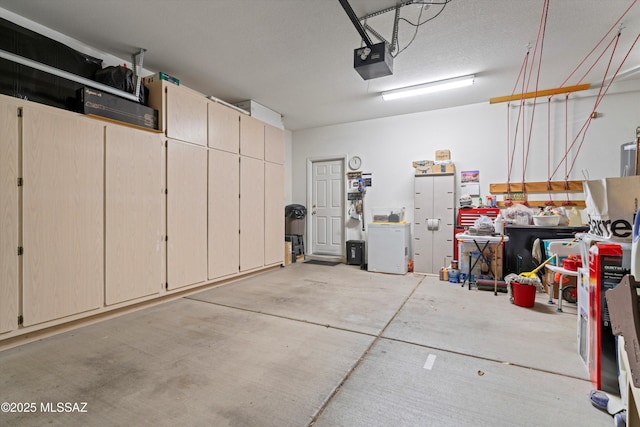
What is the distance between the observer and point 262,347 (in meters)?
2.19

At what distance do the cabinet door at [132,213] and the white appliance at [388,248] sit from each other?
3.39 meters

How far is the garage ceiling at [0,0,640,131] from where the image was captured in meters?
2.49

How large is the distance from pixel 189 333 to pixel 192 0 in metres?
2.93

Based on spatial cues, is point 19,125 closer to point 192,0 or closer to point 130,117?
point 130,117

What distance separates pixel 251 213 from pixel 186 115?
1.74 m

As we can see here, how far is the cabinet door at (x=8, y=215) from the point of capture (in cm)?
213

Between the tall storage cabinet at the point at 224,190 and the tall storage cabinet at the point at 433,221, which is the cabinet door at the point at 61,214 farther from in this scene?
the tall storage cabinet at the point at 433,221

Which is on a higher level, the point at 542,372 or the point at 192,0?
the point at 192,0

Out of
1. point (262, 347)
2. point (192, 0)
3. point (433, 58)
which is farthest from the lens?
point (433, 58)

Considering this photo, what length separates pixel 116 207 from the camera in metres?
2.82

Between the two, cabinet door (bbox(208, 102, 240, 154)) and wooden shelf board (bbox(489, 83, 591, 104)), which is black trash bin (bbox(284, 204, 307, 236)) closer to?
cabinet door (bbox(208, 102, 240, 154))

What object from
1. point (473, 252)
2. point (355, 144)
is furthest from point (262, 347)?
point (355, 144)

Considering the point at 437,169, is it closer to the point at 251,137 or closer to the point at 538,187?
the point at 538,187

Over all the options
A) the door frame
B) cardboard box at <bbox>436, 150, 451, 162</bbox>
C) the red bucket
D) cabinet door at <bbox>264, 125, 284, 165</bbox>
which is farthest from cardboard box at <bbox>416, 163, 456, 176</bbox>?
cabinet door at <bbox>264, 125, 284, 165</bbox>
